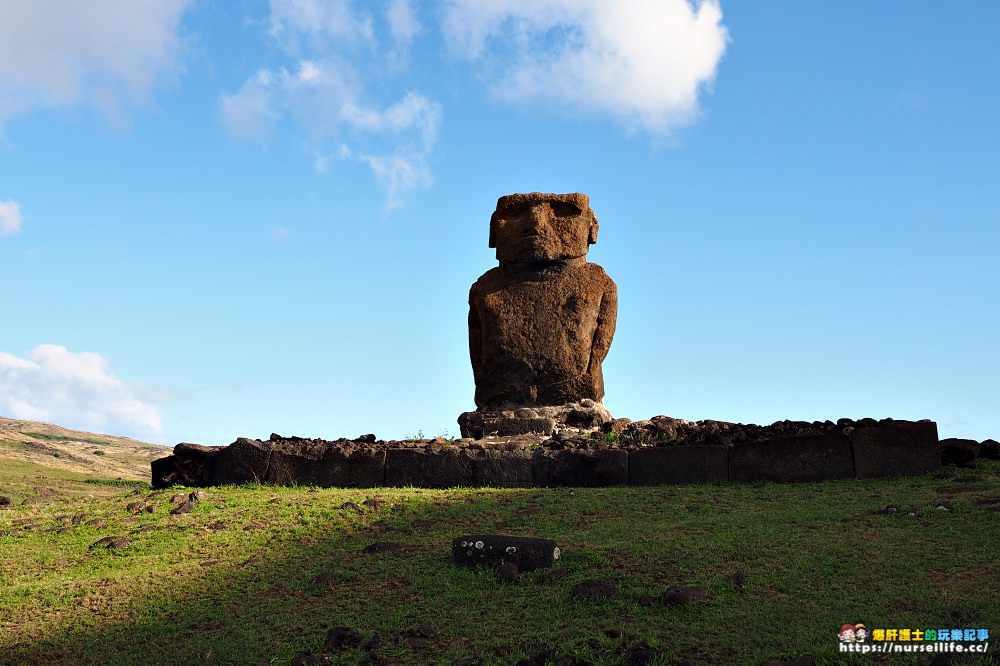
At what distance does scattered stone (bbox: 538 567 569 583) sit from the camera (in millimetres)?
7547

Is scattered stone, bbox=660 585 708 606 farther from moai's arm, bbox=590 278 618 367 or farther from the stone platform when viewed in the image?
moai's arm, bbox=590 278 618 367

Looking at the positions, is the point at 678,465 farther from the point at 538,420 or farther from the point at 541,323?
the point at 541,323

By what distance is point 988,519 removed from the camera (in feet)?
28.0

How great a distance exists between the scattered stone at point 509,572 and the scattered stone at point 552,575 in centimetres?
20

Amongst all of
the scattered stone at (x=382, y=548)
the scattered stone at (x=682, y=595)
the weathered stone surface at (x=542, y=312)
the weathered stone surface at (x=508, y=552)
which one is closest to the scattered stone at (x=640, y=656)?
the scattered stone at (x=682, y=595)

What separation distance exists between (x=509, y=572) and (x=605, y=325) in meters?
8.90

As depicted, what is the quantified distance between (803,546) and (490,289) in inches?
358

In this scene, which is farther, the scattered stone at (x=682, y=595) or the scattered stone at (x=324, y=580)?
the scattered stone at (x=324, y=580)

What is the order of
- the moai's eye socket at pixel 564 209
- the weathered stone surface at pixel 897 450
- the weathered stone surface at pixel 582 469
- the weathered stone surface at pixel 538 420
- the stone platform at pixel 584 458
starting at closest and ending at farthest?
the weathered stone surface at pixel 897 450
the stone platform at pixel 584 458
the weathered stone surface at pixel 582 469
the weathered stone surface at pixel 538 420
the moai's eye socket at pixel 564 209

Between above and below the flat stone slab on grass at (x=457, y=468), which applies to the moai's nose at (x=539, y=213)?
above

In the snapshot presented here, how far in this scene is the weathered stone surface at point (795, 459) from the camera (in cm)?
1139

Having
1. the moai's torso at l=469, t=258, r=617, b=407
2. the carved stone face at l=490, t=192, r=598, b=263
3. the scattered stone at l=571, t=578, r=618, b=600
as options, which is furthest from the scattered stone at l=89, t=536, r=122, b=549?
the carved stone face at l=490, t=192, r=598, b=263

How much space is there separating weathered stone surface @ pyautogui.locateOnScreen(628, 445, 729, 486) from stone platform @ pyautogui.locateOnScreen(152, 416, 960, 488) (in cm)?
1

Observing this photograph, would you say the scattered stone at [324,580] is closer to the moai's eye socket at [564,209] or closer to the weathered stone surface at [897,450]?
the weathered stone surface at [897,450]
